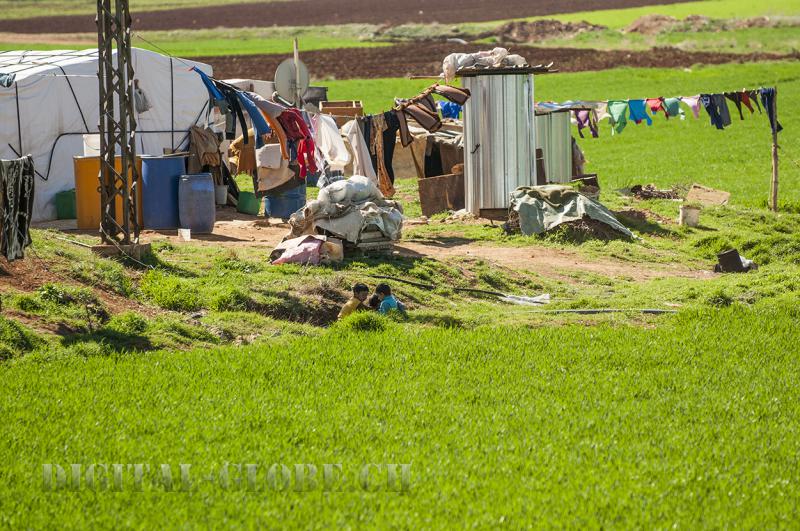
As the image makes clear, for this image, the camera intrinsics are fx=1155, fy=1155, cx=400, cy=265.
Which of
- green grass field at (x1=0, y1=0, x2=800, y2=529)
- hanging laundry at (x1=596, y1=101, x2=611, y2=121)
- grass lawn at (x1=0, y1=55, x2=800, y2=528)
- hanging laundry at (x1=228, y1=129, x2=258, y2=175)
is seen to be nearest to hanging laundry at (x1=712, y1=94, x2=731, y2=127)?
hanging laundry at (x1=596, y1=101, x2=611, y2=121)

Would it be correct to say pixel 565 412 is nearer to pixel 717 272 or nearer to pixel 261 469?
pixel 261 469

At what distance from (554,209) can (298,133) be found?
477 centimetres

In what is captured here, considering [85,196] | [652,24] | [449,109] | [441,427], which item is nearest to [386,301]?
[441,427]

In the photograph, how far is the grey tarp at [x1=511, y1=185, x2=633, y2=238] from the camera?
20344 mm

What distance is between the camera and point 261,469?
8.34m

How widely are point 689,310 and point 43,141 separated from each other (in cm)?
1344

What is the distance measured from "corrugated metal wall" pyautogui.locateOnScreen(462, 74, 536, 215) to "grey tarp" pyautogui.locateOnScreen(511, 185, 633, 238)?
43.7 inches

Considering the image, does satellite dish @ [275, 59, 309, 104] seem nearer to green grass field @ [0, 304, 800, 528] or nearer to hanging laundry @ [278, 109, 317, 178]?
hanging laundry @ [278, 109, 317, 178]

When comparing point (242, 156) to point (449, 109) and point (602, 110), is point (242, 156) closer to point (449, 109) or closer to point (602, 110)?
point (449, 109)

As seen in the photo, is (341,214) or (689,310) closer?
(689,310)

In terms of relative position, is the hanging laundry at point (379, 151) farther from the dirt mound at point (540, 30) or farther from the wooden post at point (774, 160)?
the dirt mound at point (540, 30)

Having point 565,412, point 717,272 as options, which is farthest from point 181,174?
point 565,412

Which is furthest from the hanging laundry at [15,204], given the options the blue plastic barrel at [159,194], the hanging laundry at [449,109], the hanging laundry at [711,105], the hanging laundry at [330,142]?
the hanging laundry at [449,109]

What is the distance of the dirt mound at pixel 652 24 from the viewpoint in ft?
255
